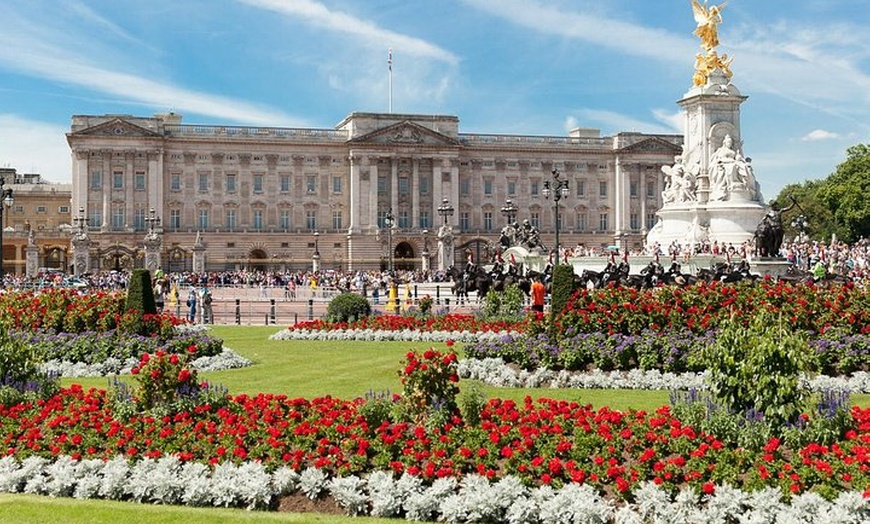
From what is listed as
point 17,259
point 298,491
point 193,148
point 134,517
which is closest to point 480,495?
point 298,491

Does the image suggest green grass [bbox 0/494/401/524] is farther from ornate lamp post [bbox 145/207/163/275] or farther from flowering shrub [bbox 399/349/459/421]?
ornate lamp post [bbox 145/207/163/275]

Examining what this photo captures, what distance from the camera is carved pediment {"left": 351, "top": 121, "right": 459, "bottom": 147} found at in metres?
90.6

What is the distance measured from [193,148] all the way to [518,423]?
8217cm

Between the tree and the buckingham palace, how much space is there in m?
16.1

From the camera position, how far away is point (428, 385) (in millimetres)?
10922

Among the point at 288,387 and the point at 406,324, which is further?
the point at 406,324

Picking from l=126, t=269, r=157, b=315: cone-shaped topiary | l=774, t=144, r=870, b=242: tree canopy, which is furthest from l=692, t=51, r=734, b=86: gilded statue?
l=774, t=144, r=870, b=242: tree canopy

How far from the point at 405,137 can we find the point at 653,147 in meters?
25.8

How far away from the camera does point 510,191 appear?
9538 centimetres

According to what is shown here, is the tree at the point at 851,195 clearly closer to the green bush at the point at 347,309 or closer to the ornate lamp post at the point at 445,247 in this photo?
the ornate lamp post at the point at 445,247

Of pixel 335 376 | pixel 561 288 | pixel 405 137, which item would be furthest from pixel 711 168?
pixel 405 137

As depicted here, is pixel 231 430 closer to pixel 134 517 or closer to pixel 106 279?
pixel 134 517

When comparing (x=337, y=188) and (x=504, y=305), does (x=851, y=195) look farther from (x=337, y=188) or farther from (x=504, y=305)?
(x=504, y=305)

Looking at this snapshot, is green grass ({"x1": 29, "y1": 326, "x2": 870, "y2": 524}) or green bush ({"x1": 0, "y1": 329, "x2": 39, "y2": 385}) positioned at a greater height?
green bush ({"x1": 0, "y1": 329, "x2": 39, "y2": 385})
